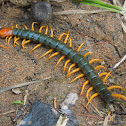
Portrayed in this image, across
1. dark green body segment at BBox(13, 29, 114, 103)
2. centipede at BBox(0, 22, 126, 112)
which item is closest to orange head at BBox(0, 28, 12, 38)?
centipede at BBox(0, 22, 126, 112)

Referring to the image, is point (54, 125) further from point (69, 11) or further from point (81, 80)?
point (69, 11)

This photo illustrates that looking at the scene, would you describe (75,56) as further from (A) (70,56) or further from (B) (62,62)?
(B) (62,62)

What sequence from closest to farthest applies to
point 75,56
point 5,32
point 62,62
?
point 75,56 < point 62,62 < point 5,32

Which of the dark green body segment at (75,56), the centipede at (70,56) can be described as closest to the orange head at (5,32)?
the centipede at (70,56)

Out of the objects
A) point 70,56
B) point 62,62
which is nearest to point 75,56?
point 70,56

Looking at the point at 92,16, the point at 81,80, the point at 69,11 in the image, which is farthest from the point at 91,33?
the point at 81,80
